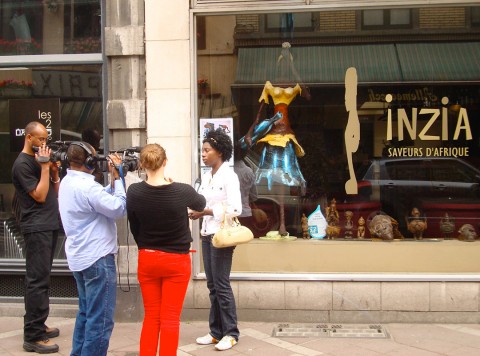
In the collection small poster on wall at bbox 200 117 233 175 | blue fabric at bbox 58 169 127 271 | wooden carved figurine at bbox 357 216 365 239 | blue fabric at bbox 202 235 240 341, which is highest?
small poster on wall at bbox 200 117 233 175

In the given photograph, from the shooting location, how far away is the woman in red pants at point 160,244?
4438mm

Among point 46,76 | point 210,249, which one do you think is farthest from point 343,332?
point 46,76

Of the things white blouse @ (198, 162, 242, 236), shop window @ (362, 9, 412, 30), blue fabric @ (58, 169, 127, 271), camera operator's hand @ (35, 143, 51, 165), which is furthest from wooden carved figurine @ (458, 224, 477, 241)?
camera operator's hand @ (35, 143, 51, 165)

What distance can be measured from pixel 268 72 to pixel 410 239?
97.7 inches

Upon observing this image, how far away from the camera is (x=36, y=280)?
226 inches

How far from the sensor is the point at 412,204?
7.13 metres

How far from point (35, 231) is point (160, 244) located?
1817 mm

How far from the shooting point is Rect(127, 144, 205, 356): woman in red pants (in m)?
4.44

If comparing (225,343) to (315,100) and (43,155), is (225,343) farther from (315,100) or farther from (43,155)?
(315,100)

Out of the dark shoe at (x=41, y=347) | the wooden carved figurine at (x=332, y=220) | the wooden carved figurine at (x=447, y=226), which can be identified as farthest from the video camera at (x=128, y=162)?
the wooden carved figurine at (x=447, y=226)

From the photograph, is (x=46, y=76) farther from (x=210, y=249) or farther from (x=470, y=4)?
(x=470, y=4)

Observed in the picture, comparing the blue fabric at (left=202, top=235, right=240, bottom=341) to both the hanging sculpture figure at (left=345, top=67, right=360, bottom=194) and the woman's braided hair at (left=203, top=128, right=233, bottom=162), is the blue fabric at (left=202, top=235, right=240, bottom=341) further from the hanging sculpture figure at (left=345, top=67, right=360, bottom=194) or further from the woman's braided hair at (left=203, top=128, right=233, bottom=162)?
the hanging sculpture figure at (left=345, top=67, right=360, bottom=194)

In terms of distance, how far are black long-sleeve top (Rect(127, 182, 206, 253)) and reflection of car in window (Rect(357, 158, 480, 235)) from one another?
3.14 meters

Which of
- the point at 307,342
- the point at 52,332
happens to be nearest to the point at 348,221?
the point at 307,342
